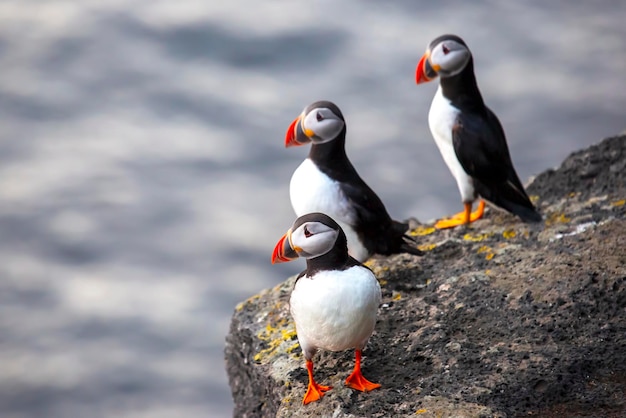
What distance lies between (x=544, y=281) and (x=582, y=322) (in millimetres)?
347

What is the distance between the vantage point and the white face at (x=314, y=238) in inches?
165

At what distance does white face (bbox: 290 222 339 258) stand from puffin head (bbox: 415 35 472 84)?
209cm

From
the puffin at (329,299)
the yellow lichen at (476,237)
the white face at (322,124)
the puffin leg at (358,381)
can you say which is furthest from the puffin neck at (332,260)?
the yellow lichen at (476,237)

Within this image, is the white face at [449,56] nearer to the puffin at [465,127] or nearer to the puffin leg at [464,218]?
the puffin at [465,127]

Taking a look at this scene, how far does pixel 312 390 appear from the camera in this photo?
4152mm

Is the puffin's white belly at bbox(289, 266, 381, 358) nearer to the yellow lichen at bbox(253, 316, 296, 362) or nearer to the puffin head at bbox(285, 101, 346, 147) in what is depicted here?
the yellow lichen at bbox(253, 316, 296, 362)

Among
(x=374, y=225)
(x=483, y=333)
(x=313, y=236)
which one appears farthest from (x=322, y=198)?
(x=483, y=333)

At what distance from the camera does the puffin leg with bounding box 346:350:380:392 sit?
4102 millimetres

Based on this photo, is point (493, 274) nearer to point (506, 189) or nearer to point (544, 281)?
point (544, 281)

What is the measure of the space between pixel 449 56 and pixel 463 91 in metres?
0.25

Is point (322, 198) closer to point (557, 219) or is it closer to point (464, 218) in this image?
point (464, 218)

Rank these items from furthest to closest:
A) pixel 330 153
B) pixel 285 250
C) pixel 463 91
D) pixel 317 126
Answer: pixel 463 91 < pixel 330 153 < pixel 317 126 < pixel 285 250

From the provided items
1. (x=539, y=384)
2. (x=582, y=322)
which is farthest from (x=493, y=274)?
(x=539, y=384)

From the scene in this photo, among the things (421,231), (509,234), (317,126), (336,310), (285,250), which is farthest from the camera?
(421,231)
